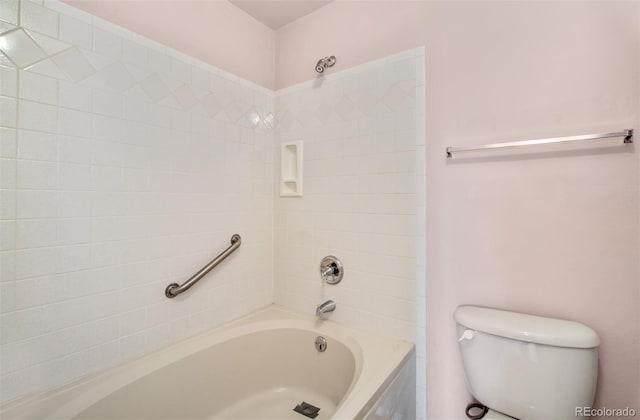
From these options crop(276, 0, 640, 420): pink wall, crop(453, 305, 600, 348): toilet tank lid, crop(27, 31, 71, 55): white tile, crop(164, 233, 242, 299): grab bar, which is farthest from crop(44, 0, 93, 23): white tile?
crop(453, 305, 600, 348): toilet tank lid

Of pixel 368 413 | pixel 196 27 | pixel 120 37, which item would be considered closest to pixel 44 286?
pixel 120 37

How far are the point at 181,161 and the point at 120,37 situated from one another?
527 millimetres

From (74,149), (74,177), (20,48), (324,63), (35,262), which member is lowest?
(35,262)

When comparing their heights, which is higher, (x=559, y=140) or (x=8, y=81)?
(x=8, y=81)

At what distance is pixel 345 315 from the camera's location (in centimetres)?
156

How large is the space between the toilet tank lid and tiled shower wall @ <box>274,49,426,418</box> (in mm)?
252

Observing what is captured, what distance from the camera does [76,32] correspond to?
105 cm

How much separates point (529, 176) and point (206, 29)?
163cm

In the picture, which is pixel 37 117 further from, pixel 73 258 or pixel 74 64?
pixel 73 258

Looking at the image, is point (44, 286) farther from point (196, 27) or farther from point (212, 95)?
point (196, 27)

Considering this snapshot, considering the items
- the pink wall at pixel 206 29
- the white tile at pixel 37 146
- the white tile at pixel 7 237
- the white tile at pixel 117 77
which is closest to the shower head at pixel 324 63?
the pink wall at pixel 206 29

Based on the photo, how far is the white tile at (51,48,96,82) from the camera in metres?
1.02

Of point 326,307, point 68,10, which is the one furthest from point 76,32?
point 326,307

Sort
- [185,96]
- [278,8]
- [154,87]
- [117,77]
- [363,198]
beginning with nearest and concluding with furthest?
1. [117,77]
2. [154,87]
3. [185,96]
4. [363,198]
5. [278,8]
